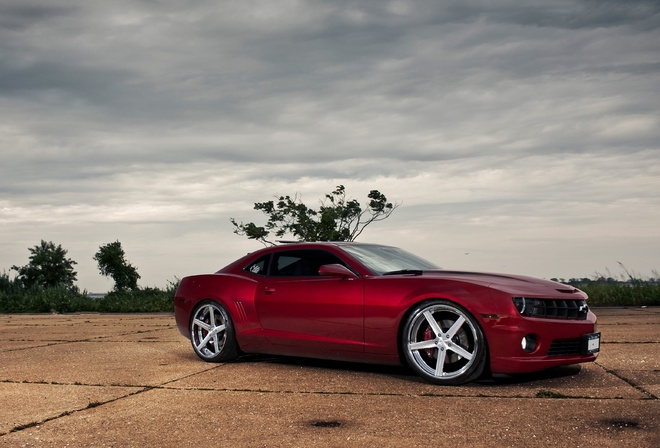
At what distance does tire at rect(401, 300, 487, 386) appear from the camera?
648cm

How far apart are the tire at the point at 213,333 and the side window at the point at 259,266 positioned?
0.51 meters

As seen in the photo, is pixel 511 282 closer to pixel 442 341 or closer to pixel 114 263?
pixel 442 341

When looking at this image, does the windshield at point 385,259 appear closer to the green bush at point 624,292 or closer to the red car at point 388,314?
the red car at point 388,314

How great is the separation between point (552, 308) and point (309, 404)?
2.31 meters

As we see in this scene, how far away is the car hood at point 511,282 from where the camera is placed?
6598mm

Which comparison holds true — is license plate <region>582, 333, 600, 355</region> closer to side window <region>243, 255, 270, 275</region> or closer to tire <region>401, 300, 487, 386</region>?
tire <region>401, 300, 487, 386</region>

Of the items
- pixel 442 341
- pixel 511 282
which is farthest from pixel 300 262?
pixel 511 282

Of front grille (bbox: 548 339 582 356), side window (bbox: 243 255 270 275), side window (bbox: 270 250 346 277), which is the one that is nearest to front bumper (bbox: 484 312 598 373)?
front grille (bbox: 548 339 582 356)

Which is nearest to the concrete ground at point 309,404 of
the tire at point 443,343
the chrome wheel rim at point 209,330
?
the tire at point 443,343

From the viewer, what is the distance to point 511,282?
6824 millimetres

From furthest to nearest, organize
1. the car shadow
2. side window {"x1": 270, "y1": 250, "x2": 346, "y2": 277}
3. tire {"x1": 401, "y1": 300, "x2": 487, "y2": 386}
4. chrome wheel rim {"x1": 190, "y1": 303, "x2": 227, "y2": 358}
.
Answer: chrome wheel rim {"x1": 190, "y1": 303, "x2": 227, "y2": 358} → side window {"x1": 270, "y1": 250, "x2": 346, "y2": 277} → the car shadow → tire {"x1": 401, "y1": 300, "x2": 487, "y2": 386}

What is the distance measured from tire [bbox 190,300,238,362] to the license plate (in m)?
3.52

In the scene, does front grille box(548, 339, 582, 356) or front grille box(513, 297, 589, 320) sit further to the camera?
front grille box(548, 339, 582, 356)

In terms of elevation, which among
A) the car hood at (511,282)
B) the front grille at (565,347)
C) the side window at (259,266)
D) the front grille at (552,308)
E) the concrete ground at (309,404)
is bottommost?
the concrete ground at (309,404)
